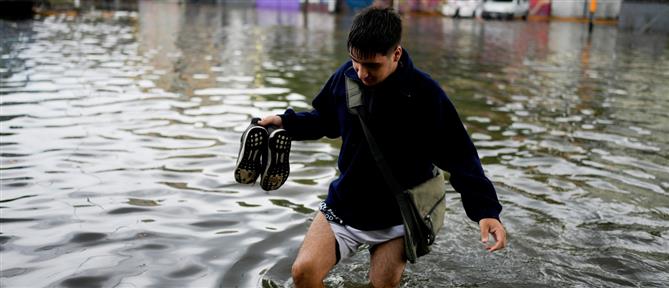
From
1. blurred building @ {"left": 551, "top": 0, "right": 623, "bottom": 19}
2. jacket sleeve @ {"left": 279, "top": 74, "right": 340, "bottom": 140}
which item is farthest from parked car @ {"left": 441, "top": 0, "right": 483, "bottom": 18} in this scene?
jacket sleeve @ {"left": 279, "top": 74, "right": 340, "bottom": 140}

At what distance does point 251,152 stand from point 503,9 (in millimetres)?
41245

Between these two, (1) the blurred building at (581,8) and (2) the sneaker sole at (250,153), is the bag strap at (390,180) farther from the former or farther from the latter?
(1) the blurred building at (581,8)

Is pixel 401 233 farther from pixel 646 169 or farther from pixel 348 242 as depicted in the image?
pixel 646 169

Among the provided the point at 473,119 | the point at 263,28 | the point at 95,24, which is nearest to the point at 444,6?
the point at 263,28

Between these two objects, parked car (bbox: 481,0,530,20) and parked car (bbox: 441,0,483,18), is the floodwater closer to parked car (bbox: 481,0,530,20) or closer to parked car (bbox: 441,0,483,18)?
parked car (bbox: 481,0,530,20)

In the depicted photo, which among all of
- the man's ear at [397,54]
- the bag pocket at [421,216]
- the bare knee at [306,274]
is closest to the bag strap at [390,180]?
the bag pocket at [421,216]

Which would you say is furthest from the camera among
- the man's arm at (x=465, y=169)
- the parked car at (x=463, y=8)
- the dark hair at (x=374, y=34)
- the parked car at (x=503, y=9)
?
the parked car at (x=463, y=8)

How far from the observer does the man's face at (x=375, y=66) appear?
123 inches

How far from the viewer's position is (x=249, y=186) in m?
6.27

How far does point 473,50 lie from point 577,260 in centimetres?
1588

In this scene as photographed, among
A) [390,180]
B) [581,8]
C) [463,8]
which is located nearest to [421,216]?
[390,180]

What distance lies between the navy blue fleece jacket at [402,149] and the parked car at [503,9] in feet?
134

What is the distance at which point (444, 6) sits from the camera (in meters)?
46.3

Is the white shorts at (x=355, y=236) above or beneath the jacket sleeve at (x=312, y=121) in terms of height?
beneath
